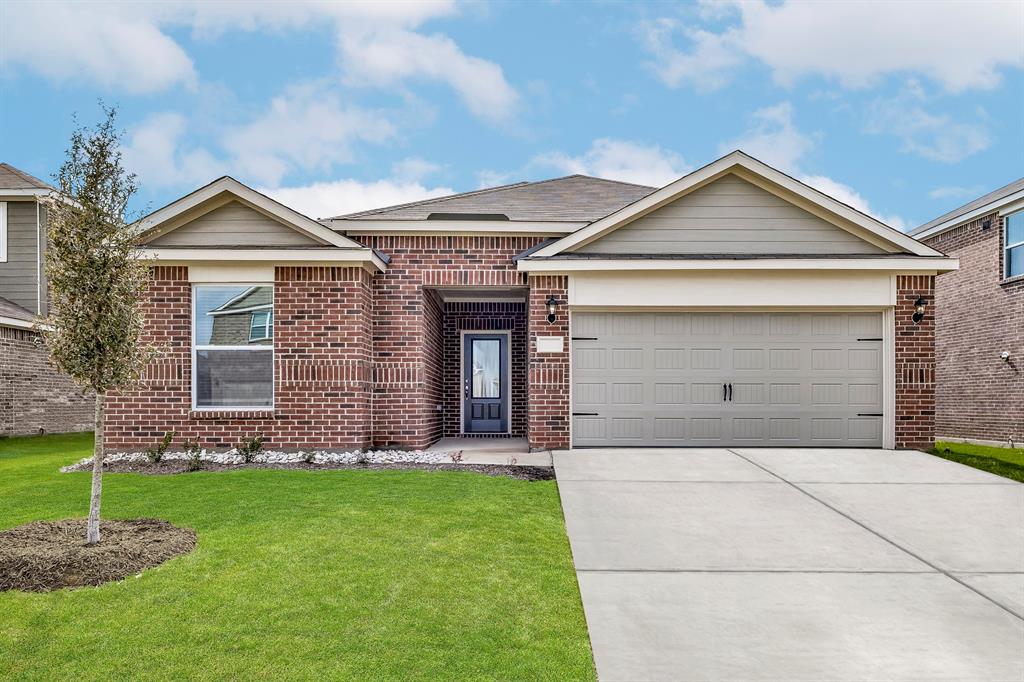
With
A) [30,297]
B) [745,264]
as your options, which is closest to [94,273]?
[745,264]

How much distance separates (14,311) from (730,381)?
16280mm

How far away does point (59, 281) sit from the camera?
6.11 meters

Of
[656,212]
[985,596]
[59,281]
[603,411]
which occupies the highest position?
[656,212]

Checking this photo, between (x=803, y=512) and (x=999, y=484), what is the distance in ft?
11.9

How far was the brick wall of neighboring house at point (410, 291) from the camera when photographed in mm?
12648

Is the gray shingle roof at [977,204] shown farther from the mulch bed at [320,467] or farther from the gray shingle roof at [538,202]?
the mulch bed at [320,467]

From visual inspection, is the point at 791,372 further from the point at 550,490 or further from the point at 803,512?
the point at 550,490

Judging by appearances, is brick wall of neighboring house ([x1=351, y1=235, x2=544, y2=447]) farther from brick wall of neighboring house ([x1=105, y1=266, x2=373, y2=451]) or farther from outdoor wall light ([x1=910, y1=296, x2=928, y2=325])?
outdoor wall light ([x1=910, y1=296, x2=928, y2=325])

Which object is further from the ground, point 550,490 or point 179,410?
point 179,410

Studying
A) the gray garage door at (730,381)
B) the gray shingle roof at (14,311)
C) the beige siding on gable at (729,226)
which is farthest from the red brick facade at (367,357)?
the gray shingle roof at (14,311)

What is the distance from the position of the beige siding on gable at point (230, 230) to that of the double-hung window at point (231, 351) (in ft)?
2.66

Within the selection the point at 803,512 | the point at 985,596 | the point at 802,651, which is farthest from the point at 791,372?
the point at 802,651

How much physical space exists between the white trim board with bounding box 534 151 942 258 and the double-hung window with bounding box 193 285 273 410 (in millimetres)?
4834

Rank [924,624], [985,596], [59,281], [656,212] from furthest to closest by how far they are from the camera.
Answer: [656,212]
[59,281]
[985,596]
[924,624]
